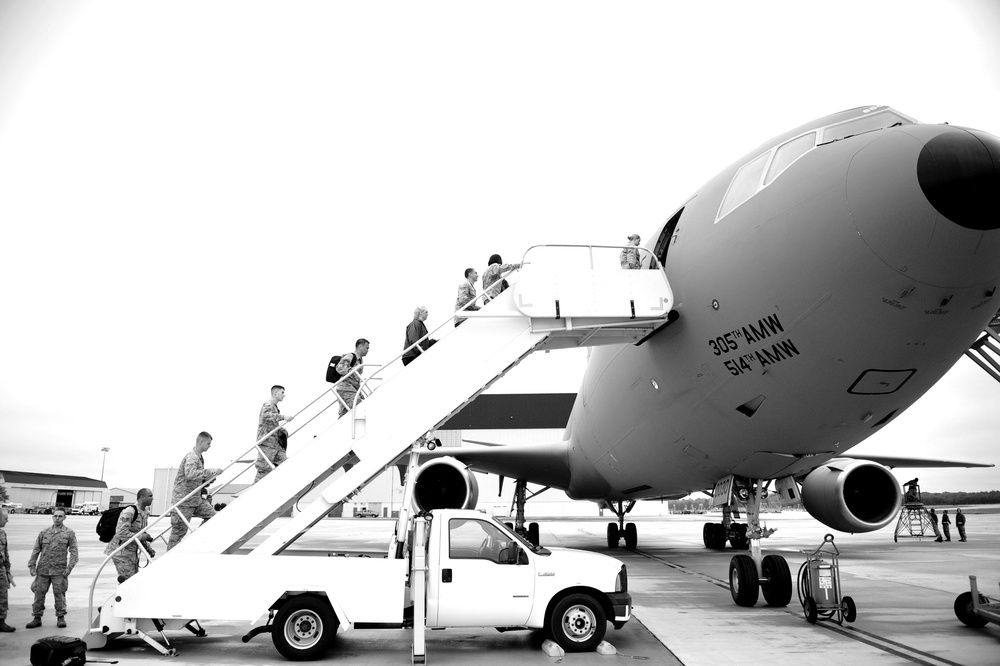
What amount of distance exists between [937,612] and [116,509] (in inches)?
433

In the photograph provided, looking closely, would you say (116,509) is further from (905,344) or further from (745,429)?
(905,344)

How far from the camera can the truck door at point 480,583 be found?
6.56 meters

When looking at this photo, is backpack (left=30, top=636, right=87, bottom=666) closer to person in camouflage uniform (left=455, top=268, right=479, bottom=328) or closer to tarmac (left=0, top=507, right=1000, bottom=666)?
tarmac (left=0, top=507, right=1000, bottom=666)

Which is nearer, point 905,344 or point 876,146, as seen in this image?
point 876,146

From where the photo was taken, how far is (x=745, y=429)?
28.5ft

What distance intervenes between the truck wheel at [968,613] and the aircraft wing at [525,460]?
9.66 m

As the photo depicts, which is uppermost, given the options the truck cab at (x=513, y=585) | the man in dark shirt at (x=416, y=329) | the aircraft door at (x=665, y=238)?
the aircraft door at (x=665, y=238)

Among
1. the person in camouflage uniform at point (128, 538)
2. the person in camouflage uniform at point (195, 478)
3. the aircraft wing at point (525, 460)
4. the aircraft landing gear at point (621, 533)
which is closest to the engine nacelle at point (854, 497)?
the aircraft wing at point (525, 460)

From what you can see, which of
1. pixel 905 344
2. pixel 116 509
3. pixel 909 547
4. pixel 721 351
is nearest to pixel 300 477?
pixel 116 509

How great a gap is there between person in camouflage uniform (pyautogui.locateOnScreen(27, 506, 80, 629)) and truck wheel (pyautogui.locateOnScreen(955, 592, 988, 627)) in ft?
33.7

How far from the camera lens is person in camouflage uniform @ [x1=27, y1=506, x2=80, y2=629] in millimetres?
8047

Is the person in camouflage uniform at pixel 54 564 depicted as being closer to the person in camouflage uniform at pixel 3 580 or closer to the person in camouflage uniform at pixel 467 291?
the person in camouflage uniform at pixel 3 580

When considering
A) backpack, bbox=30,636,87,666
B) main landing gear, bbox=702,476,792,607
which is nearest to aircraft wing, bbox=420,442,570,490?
main landing gear, bbox=702,476,792,607

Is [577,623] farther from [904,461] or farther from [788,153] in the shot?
[904,461]
